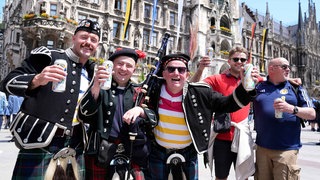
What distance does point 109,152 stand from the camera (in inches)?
103

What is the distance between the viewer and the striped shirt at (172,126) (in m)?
2.87

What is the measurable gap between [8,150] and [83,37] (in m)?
6.87

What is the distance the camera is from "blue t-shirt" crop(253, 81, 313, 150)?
3301 millimetres

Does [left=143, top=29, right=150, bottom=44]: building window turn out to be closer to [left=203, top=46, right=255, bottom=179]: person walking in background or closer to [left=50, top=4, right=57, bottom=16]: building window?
[left=50, top=4, right=57, bottom=16]: building window

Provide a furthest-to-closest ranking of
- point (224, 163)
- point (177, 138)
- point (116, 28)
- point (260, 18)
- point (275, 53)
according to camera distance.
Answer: point (260, 18) < point (275, 53) < point (116, 28) < point (224, 163) < point (177, 138)

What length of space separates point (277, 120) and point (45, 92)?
9.45 ft

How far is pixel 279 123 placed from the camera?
3340 mm

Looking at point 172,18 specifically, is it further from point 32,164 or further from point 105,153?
point 32,164

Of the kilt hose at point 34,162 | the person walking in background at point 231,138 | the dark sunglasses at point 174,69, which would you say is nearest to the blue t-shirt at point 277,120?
the person walking in background at point 231,138

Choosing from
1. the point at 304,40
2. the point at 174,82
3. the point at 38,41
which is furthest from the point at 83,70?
the point at 304,40

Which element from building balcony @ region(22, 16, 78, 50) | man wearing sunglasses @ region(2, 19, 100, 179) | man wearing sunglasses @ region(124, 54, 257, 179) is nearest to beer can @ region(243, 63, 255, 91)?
man wearing sunglasses @ region(124, 54, 257, 179)

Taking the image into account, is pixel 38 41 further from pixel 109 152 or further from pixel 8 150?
pixel 109 152

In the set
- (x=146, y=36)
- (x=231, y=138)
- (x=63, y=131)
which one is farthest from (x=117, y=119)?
(x=146, y=36)

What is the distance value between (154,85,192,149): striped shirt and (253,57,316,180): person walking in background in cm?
123
